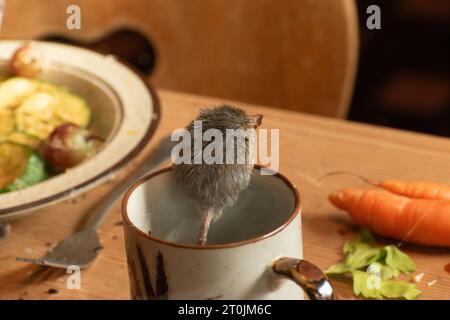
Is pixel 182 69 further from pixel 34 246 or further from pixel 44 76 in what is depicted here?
pixel 34 246

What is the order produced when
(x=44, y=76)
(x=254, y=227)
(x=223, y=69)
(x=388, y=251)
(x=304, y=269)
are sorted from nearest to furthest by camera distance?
(x=304, y=269) < (x=254, y=227) < (x=388, y=251) < (x=44, y=76) < (x=223, y=69)

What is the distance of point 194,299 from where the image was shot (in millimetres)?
494

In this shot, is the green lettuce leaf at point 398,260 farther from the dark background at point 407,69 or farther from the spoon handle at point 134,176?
the dark background at point 407,69

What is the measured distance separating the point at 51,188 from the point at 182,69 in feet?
2.38

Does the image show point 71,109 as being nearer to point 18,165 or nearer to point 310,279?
point 18,165

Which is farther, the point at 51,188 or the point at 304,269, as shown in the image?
the point at 51,188

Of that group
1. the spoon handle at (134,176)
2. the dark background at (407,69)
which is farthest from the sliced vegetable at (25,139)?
the dark background at (407,69)

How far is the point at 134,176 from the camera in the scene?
2.77ft

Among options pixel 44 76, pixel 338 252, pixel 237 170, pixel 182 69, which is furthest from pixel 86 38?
pixel 237 170

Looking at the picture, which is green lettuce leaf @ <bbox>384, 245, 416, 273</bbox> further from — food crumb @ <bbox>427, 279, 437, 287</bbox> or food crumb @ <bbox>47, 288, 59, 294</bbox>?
food crumb @ <bbox>47, 288, 59, 294</bbox>

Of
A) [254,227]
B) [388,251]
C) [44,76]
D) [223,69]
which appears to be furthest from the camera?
[223,69]

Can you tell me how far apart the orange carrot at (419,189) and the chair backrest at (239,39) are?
494 millimetres

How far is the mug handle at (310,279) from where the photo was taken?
46cm

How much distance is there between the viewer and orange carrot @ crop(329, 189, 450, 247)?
0.70m
